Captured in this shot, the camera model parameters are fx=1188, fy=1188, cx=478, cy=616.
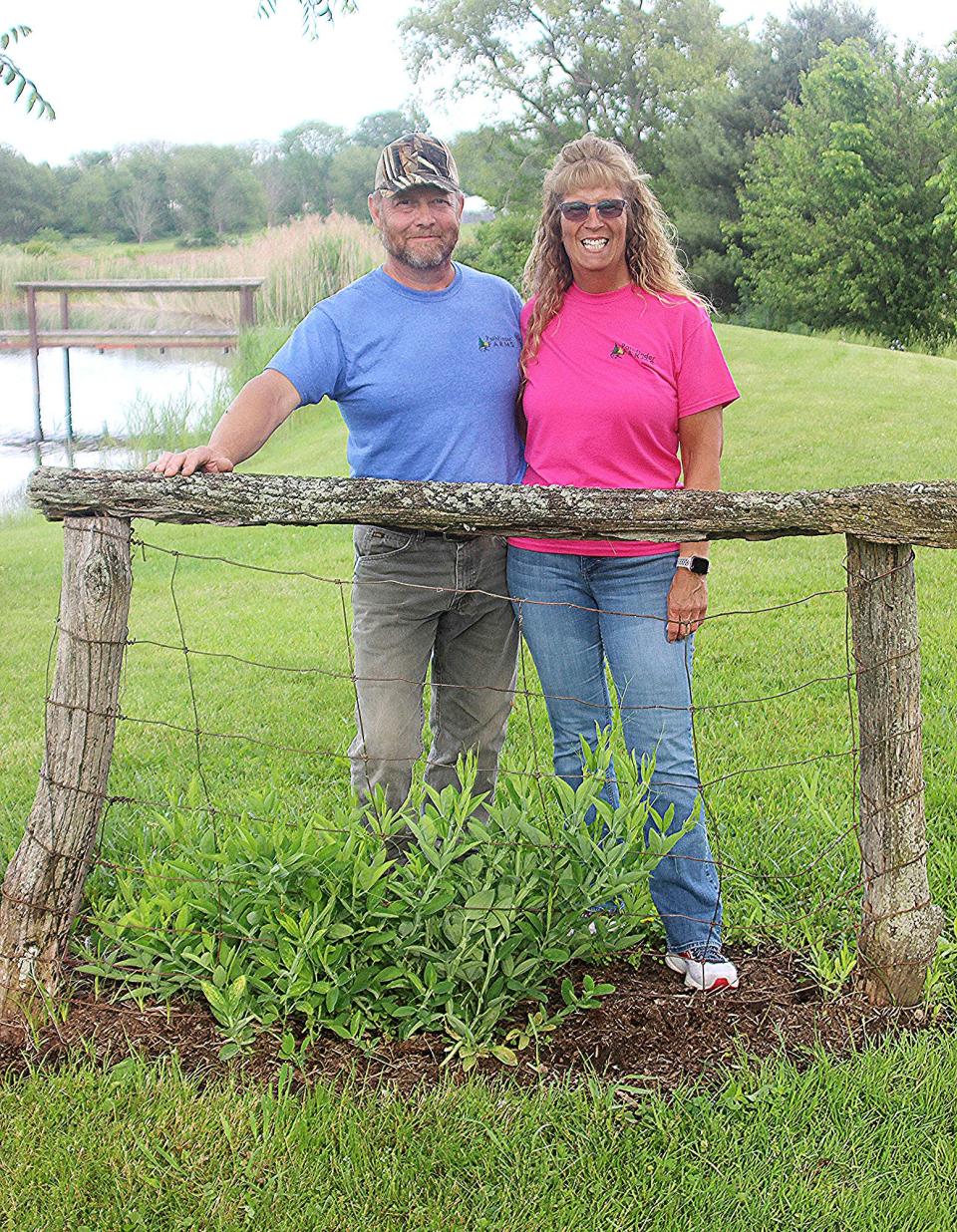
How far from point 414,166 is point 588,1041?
96.6 inches

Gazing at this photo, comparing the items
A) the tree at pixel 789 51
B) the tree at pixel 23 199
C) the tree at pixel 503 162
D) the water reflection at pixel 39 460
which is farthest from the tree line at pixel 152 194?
the water reflection at pixel 39 460

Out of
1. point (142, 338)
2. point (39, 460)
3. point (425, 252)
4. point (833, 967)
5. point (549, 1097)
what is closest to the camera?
point (549, 1097)

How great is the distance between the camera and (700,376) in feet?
10.5

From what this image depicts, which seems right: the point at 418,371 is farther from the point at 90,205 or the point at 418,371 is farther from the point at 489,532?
the point at 90,205

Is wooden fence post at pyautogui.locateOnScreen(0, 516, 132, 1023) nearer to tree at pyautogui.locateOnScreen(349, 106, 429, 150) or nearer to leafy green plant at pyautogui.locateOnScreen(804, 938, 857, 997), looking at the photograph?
leafy green plant at pyautogui.locateOnScreen(804, 938, 857, 997)

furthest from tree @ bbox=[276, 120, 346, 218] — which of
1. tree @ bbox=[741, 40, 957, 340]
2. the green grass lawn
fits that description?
the green grass lawn

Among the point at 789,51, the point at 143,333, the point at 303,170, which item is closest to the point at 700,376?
the point at 143,333

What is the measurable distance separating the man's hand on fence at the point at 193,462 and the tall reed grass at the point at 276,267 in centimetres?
1869

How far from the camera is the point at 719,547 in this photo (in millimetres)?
9008

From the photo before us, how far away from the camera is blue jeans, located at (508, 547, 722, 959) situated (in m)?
3.24

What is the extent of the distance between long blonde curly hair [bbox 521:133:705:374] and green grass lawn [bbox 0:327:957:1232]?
1.42 metres

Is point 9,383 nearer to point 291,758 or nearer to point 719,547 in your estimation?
point 719,547

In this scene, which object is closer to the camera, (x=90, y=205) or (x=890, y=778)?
(x=890, y=778)

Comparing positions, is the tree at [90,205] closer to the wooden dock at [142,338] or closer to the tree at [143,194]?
the tree at [143,194]
